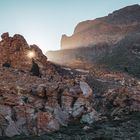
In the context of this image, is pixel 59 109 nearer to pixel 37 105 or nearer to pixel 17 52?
pixel 37 105

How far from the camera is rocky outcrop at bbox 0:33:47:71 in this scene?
264 ft

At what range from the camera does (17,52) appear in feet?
277

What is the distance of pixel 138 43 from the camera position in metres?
135

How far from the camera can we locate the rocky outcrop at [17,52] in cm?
8038

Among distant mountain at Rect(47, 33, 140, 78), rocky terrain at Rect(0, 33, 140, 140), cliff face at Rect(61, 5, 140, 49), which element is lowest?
rocky terrain at Rect(0, 33, 140, 140)

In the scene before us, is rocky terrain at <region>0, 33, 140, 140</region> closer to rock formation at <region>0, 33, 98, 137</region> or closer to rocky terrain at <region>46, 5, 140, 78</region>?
rock formation at <region>0, 33, 98, 137</region>

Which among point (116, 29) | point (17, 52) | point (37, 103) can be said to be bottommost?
point (37, 103)

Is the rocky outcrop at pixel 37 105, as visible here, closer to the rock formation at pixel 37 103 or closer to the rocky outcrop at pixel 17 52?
the rock formation at pixel 37 103

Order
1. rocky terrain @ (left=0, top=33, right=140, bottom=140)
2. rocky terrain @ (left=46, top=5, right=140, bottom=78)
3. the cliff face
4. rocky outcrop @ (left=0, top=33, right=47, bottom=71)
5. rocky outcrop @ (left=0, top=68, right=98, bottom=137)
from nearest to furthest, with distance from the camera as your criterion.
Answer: rocky terrain @ (left=0, top=33, right=140, bottom=140) → rocky outcrop @ (left=0, top=68, right=98, bottom=137) → rocky outcrop @ (left=0, top=33, right=47, bottom=71) → rocky terrain @ (left=46, top=5, right=140, bottom=78) → the cliff face

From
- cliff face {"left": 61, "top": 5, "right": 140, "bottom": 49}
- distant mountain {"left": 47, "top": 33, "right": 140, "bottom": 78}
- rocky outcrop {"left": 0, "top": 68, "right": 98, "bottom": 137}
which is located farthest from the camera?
cliff face {"left": 61, "top": 5, "right": 140, "bottom": 49}

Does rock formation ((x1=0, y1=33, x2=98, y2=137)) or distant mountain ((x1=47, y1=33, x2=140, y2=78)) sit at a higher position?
distant mountain ((x1=47, y1=33, x2=140, y2=78))

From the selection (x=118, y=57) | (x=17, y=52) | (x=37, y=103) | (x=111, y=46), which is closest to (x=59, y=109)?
(x=37, y=103)

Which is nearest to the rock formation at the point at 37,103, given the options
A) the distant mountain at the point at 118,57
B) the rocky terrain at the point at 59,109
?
the rocky terrain at the point at 59,109


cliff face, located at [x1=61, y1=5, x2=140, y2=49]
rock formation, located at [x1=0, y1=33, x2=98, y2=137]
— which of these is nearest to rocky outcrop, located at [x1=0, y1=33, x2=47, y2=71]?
rock formation, located at [x1=0, y1=33, x2=98, y2=137]
